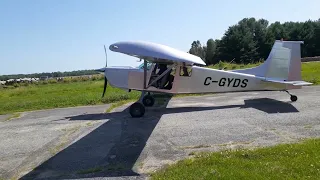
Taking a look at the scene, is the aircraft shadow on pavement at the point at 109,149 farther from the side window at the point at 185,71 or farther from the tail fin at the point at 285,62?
the side window at the point at 185,71

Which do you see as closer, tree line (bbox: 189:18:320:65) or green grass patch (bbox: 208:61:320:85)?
green grass patch (bbox: 208:61:320:85)

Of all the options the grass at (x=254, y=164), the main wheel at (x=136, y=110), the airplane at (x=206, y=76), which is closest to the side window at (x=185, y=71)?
the airplane at (x=206, y=76)

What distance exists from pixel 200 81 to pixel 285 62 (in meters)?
3.38

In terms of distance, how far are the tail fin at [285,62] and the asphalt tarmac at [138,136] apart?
1120 mm

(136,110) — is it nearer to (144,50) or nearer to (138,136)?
(144,50)

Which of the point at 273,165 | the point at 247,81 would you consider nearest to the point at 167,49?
the point at 247,81

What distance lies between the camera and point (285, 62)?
1180cm

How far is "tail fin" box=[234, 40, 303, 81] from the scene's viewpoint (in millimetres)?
11688

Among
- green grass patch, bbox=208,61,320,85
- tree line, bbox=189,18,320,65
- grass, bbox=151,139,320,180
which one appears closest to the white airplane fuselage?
grass, bbox=151,139,320,180

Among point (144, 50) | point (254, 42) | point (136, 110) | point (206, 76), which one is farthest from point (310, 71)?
point (254, 42)

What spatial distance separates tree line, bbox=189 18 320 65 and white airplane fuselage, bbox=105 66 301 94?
63804 mm

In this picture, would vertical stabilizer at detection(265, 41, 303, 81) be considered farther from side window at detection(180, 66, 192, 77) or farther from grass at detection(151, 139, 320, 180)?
grass at detection(151, 139, 320, 180)

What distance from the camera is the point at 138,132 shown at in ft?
27.4

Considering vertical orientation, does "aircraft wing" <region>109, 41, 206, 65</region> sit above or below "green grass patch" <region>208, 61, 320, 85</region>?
above
